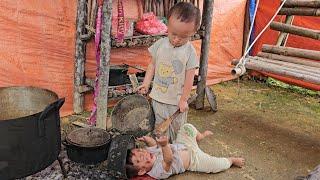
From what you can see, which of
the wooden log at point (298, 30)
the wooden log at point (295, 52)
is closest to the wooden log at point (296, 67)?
the wooden log at point (295, 52)

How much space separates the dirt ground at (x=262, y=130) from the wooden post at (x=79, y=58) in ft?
4.05

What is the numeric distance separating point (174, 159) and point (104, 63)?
3.52 feet

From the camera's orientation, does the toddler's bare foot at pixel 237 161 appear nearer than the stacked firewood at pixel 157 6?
Yes

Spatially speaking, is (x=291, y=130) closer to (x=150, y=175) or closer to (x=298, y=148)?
(x=298, y=148)

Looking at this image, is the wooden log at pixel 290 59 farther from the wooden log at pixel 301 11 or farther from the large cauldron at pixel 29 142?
the large cauldron at pixel 29 142

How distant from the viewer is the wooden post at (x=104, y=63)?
3.47 m

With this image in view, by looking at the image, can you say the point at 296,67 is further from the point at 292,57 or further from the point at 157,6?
the point at 157,6

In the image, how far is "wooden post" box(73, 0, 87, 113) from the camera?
156 inches

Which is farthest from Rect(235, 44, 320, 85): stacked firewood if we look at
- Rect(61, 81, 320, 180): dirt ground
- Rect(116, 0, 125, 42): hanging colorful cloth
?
Rect(116, 0, 125, 42): hanging colorful cloth

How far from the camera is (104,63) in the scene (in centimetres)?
362

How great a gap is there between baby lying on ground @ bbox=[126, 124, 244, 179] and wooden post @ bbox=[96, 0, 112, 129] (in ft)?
1.51

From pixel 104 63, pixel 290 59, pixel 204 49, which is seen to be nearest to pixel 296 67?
pixel 290 59

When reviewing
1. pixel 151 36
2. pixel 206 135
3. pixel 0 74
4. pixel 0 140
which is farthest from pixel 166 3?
pixel 0 140

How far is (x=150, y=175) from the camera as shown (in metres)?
3.13
